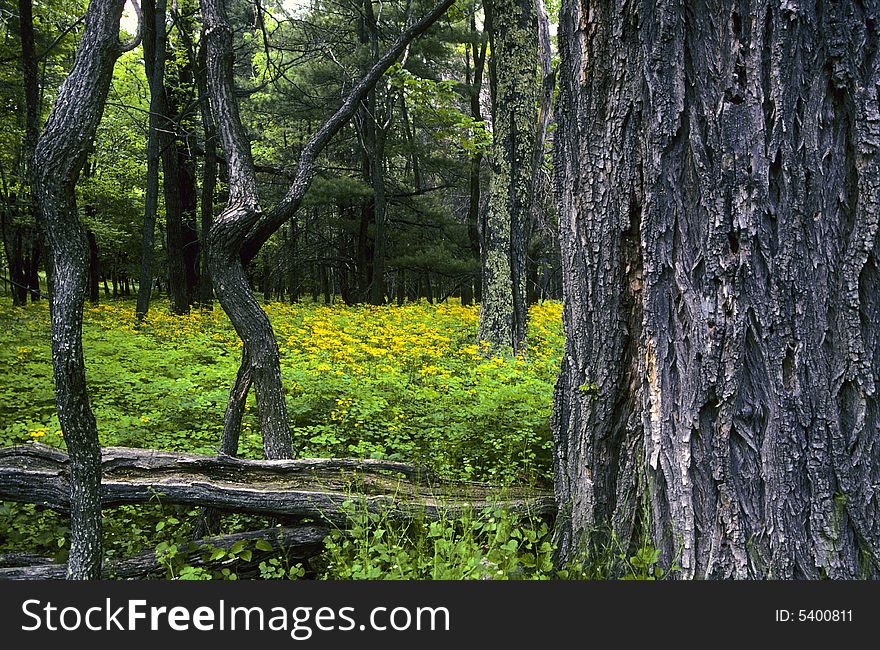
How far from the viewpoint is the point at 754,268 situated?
208 centimetres

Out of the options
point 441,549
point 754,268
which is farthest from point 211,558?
point 754,268

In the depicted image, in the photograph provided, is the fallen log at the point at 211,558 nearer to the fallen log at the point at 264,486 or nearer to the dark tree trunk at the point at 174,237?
the fallen log at the point at 264,486

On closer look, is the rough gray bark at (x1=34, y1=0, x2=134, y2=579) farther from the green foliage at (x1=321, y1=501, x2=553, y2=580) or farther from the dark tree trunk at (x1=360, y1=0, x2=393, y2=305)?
the dark tree trunk at (x1=360, y1=0, x2=393, y2=305)

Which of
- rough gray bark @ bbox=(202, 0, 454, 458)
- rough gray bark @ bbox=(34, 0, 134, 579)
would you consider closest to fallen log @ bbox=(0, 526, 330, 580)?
rough gray bark @ bbox=(34, 0, 134, 579)

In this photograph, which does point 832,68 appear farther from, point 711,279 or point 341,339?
point 341,339

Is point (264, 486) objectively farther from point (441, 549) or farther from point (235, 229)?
point (235, 229)

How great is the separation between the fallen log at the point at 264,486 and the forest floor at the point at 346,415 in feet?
0.47

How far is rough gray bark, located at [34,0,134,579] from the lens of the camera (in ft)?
8.26

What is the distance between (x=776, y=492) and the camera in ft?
6.88

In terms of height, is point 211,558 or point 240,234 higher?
point 240,234

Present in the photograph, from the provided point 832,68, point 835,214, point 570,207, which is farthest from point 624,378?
point 832,68

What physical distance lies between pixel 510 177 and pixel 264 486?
250 inches

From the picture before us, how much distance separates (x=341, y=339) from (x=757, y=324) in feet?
22.7

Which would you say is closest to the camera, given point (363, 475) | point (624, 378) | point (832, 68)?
point (832, 68)
